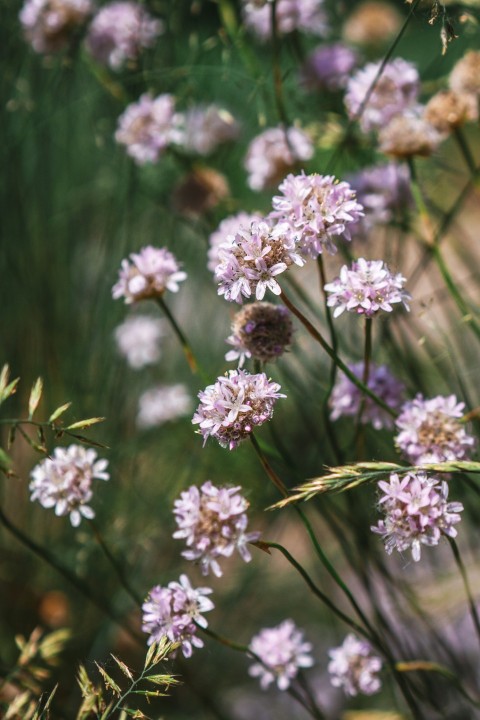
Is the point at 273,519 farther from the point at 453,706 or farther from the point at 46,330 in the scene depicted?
the point at 46,330

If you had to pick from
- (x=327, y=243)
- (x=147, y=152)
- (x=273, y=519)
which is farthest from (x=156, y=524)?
(x=327, y=243)

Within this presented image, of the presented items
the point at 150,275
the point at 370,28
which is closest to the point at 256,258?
the point at 150,275

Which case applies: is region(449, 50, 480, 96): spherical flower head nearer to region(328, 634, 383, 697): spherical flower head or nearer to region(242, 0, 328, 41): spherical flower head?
region(242, 0, 328, 41): spherical flower head

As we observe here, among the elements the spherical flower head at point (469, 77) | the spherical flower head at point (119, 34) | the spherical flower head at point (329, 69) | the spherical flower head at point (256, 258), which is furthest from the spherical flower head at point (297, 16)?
the spherical flower head at point (256, 258)

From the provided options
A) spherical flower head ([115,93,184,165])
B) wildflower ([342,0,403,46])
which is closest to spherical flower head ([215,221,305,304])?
spherical flower head ([115,93,184,165])

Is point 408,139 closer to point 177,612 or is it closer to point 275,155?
point 275,155

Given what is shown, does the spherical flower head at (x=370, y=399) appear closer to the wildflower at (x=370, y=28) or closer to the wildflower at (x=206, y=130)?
the wildflower at (x=206, y=130)
